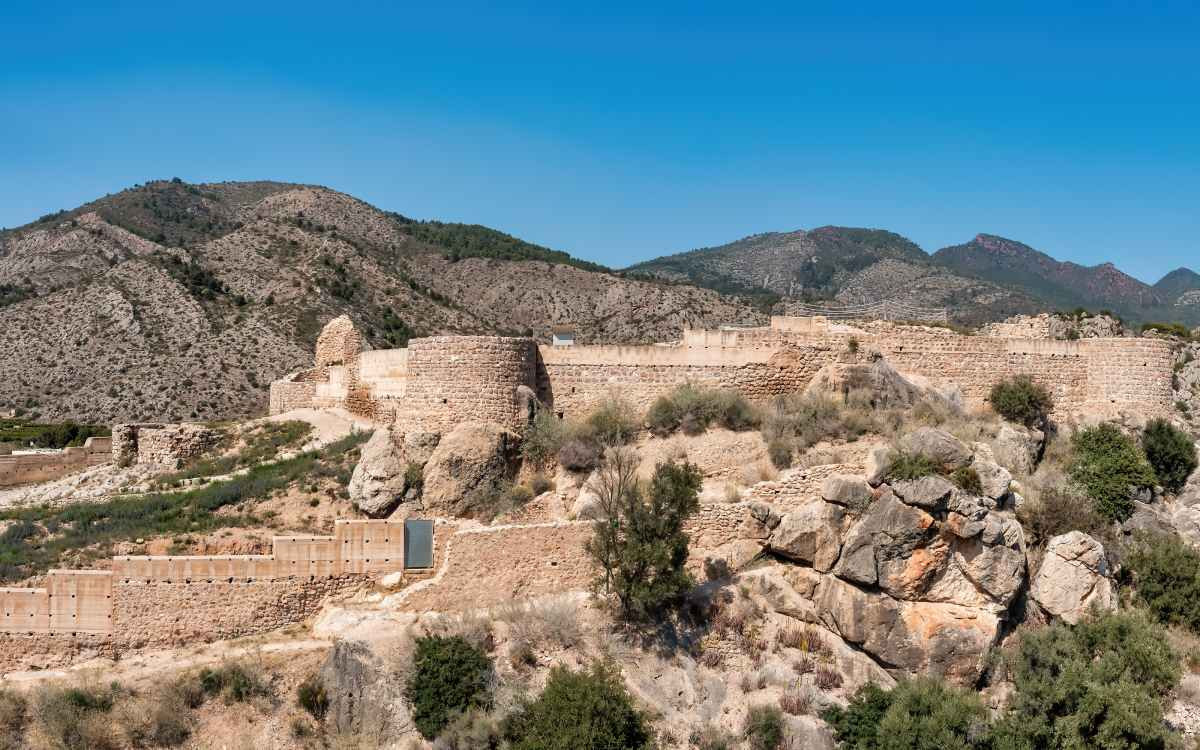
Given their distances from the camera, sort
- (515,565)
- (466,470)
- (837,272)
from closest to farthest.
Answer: (515,565), (466,470), (837,272)

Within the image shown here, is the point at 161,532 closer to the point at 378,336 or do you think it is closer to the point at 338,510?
the point at 338,510

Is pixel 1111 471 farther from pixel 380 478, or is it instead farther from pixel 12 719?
pixel 12 719

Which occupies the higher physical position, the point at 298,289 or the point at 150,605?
the point at 298,289

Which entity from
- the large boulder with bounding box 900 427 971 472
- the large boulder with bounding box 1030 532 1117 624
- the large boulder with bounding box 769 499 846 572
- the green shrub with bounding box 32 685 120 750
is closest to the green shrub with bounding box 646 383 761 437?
the large boulder with bounding box 900 427 971 472

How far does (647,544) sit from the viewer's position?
17.1 m

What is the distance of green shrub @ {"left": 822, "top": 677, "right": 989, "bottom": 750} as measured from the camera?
1527 cm

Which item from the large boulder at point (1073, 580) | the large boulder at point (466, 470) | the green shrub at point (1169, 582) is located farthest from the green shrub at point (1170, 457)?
the large boulder at point (466, 470)

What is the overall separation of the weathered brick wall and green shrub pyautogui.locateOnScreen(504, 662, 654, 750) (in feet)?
25.3

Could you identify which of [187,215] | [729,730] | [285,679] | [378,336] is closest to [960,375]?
[729,730]

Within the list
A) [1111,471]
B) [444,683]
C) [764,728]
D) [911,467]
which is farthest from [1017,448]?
[444,683]

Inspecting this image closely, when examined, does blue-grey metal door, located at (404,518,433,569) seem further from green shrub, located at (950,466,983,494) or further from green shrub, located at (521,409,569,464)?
green shrub, located at (950,466,983,494)

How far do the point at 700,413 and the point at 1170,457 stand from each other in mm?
10755

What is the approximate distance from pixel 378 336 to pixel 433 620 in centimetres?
3656

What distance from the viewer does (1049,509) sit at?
19.5 metres
